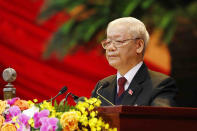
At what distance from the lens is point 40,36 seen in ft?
16.9

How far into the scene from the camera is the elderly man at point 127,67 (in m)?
2.43

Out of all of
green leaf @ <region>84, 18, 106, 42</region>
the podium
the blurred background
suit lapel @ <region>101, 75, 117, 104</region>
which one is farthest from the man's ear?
green leaf @ <region>84, 18, 106, 42</region>

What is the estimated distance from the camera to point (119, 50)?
2547 mm

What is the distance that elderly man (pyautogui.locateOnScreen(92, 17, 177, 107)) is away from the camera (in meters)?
2.43

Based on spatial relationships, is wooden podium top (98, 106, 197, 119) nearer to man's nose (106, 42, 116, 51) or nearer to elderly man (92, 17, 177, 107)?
elderly man (92, 17, 177, 107)

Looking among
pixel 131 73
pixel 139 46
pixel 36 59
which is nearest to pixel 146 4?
pixel 36 59

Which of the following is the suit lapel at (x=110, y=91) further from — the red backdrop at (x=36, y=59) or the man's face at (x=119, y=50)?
the red backdrop at (x=36, y=59)

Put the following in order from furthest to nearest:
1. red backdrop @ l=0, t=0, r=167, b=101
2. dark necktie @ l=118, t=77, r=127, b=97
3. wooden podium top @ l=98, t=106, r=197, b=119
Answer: red backdrop @ l=0, t=0, r=167, b=101
dark necktie @ l=118, t=77, r=127, b=97
wooden podium top @ l=98, t=106, r=197, b=119

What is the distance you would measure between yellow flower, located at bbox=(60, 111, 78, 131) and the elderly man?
611 mm

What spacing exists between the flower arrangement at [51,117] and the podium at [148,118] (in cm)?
4

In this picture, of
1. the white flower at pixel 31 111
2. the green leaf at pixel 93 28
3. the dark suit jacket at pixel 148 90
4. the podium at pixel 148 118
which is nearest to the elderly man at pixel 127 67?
the dark suit jacket at pixel 148 90

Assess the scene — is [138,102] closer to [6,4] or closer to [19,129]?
[19,129]

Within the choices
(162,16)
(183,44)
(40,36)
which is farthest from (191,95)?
(40,36)

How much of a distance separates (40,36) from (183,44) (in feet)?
5.35
